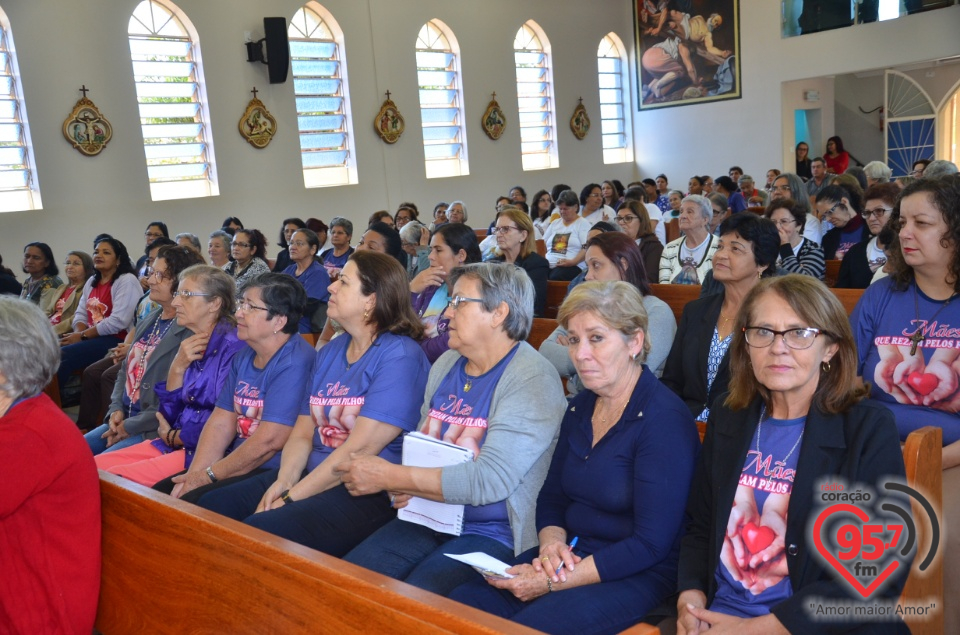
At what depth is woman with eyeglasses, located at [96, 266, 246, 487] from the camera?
11.7 ft

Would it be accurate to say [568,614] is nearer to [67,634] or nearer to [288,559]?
[288,559]

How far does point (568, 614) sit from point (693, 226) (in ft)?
12.7

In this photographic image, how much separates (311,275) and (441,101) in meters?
8.22

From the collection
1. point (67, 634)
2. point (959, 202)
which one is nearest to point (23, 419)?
point (67, 634)

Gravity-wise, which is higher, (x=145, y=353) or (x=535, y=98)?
(x=535, y=98)

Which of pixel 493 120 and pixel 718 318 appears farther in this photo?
pixel 493 120

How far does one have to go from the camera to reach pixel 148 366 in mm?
3924

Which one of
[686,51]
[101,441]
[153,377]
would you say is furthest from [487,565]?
[686,51]

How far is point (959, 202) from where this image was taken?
8.68ft

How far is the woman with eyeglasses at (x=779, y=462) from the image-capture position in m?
1.73

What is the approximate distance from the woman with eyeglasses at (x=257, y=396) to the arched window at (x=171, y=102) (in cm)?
871

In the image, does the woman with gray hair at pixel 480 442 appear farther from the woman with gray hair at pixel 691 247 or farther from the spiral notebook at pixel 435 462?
the woman with gray hair at pixel 691 247

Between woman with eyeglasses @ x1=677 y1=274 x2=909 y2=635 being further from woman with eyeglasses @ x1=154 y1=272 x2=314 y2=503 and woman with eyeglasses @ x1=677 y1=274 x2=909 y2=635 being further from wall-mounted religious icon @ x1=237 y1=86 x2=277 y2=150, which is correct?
wall-mounted religious icon @ x1=237 y1=86 x2=277 y2=150

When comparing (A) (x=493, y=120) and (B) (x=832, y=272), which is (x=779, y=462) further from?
(A) (x=493, y=120)
